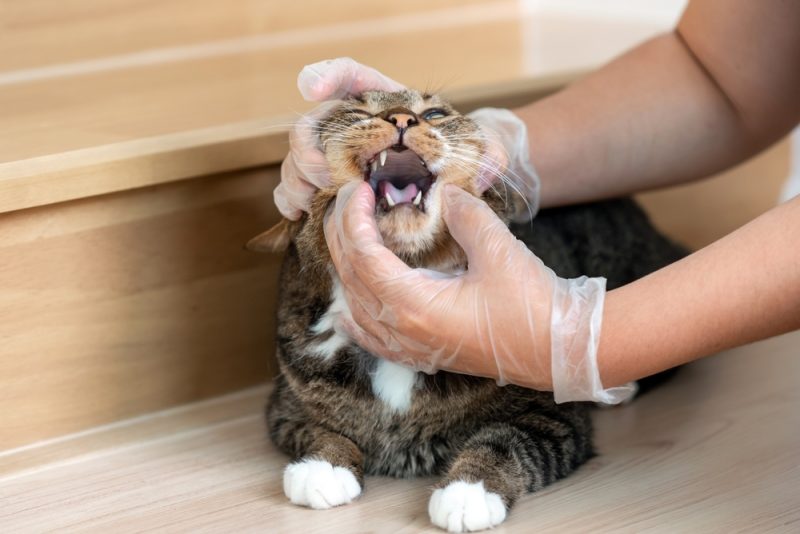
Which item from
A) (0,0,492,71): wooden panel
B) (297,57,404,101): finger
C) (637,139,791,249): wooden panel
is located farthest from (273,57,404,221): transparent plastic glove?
(0,0,492,71): wooden panel

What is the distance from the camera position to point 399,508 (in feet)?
4.20

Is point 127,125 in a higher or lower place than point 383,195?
lower

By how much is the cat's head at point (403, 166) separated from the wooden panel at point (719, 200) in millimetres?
758

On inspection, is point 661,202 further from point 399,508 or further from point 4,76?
point 4,76

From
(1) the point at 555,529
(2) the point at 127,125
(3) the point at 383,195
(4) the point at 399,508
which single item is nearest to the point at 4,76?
(2) the point at 127,125

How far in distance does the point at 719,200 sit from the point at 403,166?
3.12 ft

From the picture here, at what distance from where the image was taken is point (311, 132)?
1.32 metres

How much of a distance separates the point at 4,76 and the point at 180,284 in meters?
0.67

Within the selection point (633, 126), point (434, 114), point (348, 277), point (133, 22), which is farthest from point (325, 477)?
point (133, 22)

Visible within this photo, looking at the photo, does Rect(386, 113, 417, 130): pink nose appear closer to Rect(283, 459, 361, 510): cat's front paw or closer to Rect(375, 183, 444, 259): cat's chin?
Rect(375, 183, 444, 259): cat's chin

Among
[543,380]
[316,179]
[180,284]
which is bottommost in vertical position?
[180,284]

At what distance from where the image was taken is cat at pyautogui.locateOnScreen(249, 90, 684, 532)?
4.08 feet

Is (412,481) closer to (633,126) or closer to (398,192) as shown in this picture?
(398,192)

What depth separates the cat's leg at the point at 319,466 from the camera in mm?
1273
